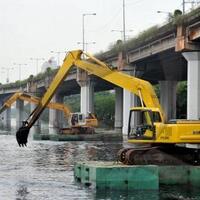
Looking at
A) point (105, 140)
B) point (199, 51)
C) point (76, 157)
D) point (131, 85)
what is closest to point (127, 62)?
point (105, 140)

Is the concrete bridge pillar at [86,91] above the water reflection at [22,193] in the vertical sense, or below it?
above

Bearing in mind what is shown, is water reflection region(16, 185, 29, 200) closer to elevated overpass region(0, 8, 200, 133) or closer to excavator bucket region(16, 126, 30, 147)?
excavator bucket region(16, 126, 30, 147)

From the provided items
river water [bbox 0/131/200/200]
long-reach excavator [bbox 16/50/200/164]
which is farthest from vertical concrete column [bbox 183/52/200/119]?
long-reach excavator [bbox 16/50/200/164]

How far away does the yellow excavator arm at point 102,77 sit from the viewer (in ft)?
112

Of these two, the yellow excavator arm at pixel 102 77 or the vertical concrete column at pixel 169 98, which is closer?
the yellow excavator arm at pixel 102 77

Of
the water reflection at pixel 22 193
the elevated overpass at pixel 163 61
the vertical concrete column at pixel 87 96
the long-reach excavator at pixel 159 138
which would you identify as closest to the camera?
the water reflection at pixel 22 193

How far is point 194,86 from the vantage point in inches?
2329

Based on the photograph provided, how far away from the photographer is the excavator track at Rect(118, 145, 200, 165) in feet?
100

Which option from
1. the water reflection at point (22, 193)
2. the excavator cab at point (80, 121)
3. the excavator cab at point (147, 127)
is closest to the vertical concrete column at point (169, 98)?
the excavator cab at point (80, 121)

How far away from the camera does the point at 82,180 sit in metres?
31.0

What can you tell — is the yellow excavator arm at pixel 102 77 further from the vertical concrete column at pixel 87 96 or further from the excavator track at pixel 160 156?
the vertical concrete column at pixel 87 96

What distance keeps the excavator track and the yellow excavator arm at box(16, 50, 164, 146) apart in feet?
5.29

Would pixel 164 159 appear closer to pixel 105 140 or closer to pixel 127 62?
pixel 105 140

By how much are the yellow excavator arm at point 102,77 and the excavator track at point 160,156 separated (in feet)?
5.29
